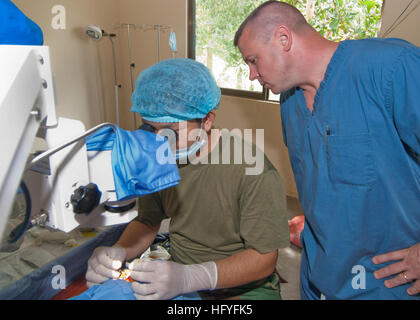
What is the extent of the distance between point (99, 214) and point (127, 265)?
602mm

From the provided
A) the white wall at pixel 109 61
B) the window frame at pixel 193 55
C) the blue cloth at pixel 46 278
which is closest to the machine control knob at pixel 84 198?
the blue cloth at pixel 46 278

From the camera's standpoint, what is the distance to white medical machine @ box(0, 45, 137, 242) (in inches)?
15.0

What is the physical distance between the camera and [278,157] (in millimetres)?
3338

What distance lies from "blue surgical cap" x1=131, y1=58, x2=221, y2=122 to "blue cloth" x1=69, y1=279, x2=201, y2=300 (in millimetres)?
575

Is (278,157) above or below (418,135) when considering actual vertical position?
below

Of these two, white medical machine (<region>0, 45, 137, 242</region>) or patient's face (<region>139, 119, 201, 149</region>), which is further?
patient's face (<region>139, 119, 201, 149</region>)

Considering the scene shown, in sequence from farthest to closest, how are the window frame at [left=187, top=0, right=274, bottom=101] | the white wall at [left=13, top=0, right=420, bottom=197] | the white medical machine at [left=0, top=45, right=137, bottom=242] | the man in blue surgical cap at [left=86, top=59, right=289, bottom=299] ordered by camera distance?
the window frame at [left=187, top=0, right=274, bottom=101], the white wall at [left=13, top=0, right=420, bottom=197], the man in blue surgical cap at [left=86, top=59, right=289, bottom=299], the white medical machine at [left=0, top=45, right=137, bottom=242]

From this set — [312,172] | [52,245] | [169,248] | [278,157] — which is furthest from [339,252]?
[278,157]

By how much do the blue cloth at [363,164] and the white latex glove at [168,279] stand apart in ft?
1.36

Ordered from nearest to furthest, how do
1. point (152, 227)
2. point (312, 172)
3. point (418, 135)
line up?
1. point (418, 135)
2. point (312, 172)
3. point (152, 227)

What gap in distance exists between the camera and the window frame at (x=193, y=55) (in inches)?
132

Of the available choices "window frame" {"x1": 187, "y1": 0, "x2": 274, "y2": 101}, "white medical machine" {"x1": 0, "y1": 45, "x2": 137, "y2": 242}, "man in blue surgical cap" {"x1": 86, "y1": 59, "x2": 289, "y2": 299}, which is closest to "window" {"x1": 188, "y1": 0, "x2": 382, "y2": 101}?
"window frame" {"x1": 187, "y1": 0, "x2": 274, "y2": 101}

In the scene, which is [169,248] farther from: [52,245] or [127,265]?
[52,245]

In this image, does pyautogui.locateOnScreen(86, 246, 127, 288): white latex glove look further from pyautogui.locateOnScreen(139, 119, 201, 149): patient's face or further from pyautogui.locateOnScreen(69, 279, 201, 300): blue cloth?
pyautogui.locateOnScreen(139, 119, 201, 149): patient's face
